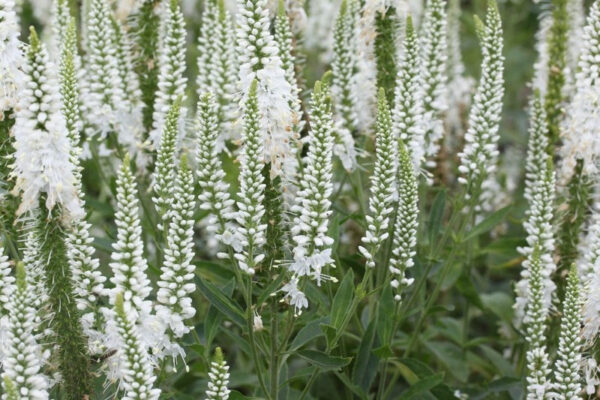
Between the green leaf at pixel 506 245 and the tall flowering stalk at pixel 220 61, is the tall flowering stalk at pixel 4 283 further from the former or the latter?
the green leaf at pixel 506 245

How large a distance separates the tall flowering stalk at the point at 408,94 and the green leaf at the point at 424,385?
1167 mm

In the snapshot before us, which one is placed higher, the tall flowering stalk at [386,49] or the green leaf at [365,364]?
the tall flowering stalk at [386,49]

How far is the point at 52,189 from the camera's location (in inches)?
139

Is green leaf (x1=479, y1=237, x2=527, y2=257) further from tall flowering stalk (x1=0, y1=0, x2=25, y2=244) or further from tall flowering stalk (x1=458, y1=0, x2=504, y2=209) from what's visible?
tall flowering stalk (x1=0, y1=0, x2=25, y2=244)

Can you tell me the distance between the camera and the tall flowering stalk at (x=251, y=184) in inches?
141

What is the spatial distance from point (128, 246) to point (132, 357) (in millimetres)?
420

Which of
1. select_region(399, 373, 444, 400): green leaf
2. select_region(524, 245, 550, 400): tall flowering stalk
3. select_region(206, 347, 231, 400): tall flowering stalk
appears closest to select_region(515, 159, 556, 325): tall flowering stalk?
select_region(524, 245, 550, 400): tall flowering stalk

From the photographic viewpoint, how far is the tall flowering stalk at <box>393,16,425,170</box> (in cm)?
446

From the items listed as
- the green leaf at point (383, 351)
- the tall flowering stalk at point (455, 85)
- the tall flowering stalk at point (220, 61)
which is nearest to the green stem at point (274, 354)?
the green leaf at point (383, 351)

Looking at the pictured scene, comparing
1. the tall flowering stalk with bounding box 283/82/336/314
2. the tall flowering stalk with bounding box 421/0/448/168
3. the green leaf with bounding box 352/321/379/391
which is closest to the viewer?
the tall flowering stalk with bounding box 283/82/336/314

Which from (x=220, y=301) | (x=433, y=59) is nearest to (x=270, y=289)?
(x=220, y=301)

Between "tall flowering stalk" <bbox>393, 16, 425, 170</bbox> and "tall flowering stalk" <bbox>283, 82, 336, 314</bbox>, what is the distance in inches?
26.9

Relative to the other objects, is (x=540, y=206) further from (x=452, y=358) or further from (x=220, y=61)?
(x=220, y=61)

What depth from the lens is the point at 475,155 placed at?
4.65 m
